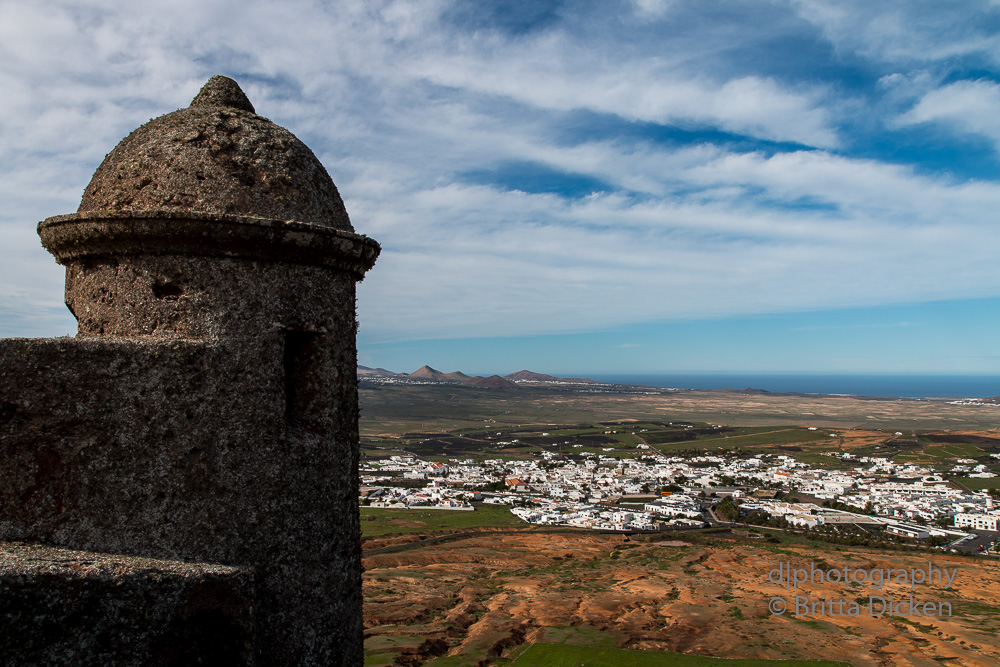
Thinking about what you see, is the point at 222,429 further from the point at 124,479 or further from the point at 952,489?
the point at 952,489

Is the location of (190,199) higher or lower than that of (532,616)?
higher

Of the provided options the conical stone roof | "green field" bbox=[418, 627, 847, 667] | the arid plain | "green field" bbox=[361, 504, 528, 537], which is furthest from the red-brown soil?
the conical stone roof

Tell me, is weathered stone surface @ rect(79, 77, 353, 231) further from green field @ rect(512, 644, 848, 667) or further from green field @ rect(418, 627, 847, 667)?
green field @ rect(512, 644, 848, 667)

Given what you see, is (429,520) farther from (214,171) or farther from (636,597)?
(214,171)

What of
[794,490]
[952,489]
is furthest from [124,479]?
[952,489]

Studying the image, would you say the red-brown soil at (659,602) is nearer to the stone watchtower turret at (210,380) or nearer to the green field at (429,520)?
the green field at (429,520)

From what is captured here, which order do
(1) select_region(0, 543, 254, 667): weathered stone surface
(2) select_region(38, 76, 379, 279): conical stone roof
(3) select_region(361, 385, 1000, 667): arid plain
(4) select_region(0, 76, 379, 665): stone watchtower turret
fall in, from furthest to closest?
(3) select_region(361, 385, 1000, 667): arid plain, (2) select_region(38, 76, 379, 279): conical stone roof, (4) select_region(0, 76, 379, 665): stone watchtower turret, (1) select_region(0, 543, 254, 667): weathered stone surface

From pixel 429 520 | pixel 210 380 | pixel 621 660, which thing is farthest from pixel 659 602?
pixel 210 380
